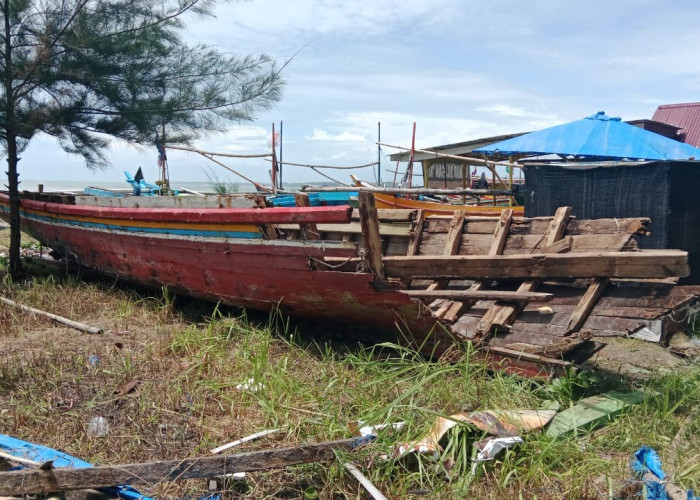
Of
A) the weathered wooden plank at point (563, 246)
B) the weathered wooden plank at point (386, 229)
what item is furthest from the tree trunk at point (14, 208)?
the weathered wooden plank at point (563, 246)

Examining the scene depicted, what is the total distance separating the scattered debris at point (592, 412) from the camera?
3.38 m

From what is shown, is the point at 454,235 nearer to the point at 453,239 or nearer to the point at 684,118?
the point at 453,239

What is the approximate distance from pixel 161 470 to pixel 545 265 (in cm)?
284

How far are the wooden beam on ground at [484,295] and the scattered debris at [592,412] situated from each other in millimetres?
756

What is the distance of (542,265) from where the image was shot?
4234mm

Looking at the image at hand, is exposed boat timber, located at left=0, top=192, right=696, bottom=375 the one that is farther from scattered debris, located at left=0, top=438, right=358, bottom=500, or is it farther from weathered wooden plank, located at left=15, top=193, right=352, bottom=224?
scattered debris, located at left=0, top=438, right=358, bottom=500

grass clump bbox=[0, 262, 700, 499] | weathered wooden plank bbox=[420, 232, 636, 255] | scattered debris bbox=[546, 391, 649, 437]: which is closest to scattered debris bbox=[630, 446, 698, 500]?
grass clump bbox=[0, 262, 700, 499]

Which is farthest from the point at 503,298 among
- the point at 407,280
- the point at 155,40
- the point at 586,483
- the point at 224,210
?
the point at 155,40

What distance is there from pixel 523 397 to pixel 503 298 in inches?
32.4

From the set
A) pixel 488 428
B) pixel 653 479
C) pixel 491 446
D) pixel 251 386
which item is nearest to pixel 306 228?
pixel 251 386

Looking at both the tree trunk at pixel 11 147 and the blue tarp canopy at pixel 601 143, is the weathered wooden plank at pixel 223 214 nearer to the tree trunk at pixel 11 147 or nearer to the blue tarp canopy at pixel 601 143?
the tree trunk at pixel 11 147

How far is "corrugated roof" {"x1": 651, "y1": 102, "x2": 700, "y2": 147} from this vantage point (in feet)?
56.2

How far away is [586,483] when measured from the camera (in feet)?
9.34

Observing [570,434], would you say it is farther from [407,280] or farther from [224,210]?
[224,210]
